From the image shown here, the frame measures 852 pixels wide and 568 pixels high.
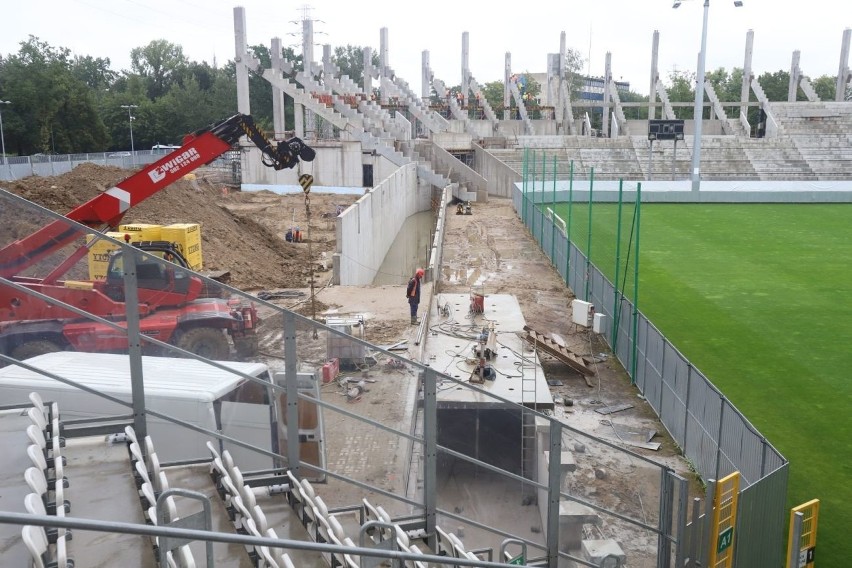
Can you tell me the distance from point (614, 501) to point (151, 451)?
678 cm

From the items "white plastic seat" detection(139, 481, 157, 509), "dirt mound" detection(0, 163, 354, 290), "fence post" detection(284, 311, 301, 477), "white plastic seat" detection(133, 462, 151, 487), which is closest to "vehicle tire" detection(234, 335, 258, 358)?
"fence post" detection(284, 311, 301, 477)

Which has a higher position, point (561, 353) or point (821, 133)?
point (821, 133)

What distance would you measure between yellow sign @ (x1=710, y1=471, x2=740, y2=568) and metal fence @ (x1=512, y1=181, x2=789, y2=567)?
0.34 feet

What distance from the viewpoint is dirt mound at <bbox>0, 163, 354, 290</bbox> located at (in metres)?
25.4

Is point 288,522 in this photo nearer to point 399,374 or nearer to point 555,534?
point 399,374

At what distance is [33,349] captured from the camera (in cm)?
604

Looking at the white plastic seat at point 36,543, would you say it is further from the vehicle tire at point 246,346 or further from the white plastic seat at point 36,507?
the vehicle tire at point 246,346

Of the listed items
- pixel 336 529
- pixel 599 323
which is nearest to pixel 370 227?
pixel 599 323

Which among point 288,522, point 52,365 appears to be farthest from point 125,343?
point 288,522

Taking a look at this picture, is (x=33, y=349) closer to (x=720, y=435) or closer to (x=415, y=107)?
(x=720, y=435)

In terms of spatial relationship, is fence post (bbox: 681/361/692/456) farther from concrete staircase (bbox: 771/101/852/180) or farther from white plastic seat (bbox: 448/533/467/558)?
concrete staircase (bbox: 771/101/852/180)

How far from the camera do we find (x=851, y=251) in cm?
2952

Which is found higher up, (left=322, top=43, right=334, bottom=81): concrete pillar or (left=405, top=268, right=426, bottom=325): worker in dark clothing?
(left=322, top=43, right=334, bottom=81): concrete pillar

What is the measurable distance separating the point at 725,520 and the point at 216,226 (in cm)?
2459
